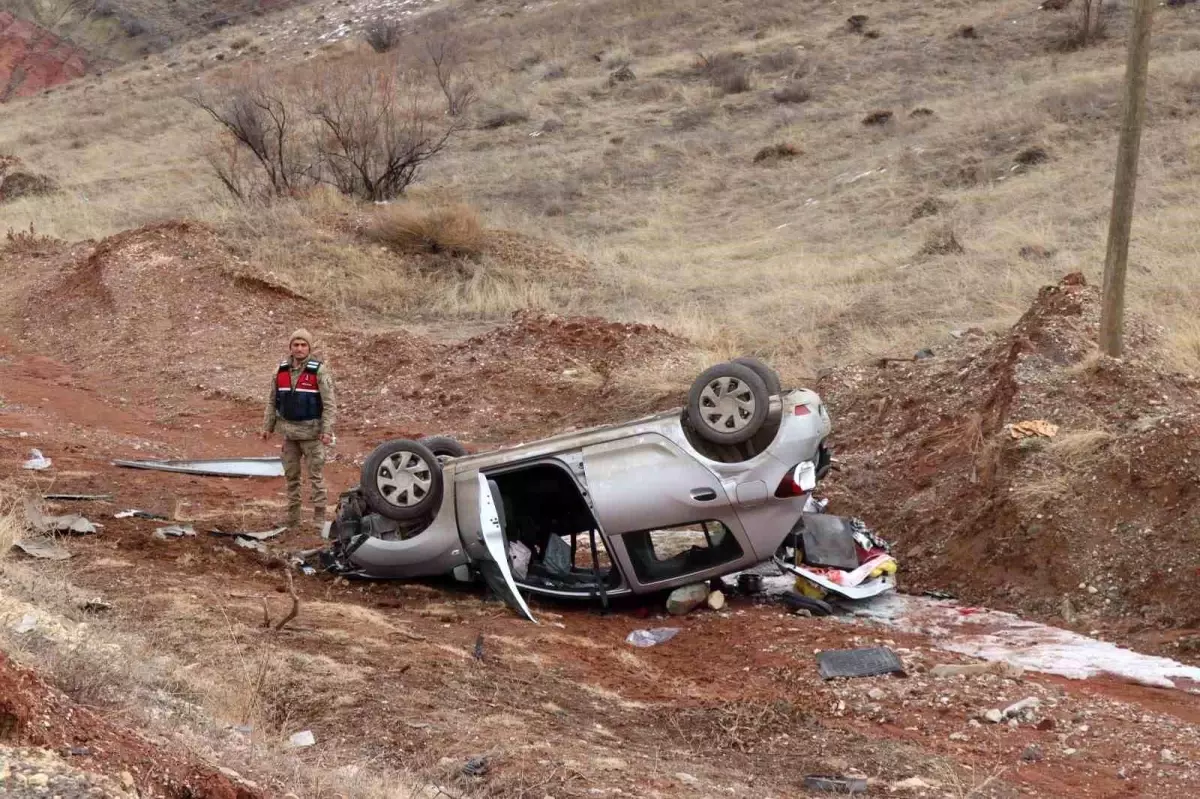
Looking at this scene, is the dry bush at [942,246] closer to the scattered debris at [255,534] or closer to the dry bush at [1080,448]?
the dry bush at [1080,448]

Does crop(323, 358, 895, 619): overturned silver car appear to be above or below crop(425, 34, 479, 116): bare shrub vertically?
below

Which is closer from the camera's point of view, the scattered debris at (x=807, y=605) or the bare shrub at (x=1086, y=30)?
the scattered debris at (x=807, y=605)

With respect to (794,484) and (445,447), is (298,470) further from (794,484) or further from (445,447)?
(794,484)

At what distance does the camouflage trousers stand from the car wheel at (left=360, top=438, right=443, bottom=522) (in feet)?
6.52

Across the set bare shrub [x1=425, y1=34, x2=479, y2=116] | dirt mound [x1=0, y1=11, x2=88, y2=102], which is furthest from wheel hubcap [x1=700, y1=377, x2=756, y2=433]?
dirt mound [x1=0, y1=11, x2=88, y2=102]

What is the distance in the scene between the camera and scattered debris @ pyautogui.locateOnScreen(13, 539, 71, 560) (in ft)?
24.0

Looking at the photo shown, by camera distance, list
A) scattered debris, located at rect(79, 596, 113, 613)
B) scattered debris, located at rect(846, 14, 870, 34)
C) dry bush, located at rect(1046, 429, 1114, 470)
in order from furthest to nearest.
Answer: scattered debris, located at rect(846, 14, 870, 34), dry bush, located at rect(1046, 429, 1114, 470), scattered debris, located at rect(79, 596, 113, 613)

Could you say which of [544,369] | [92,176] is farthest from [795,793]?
[92,176]

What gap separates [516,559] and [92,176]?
91.9 ft

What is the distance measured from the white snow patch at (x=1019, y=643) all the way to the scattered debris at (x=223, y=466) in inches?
227

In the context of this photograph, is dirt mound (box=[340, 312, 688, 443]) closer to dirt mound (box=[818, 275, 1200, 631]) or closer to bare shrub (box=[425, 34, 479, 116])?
dirt mound (box=[818, 275, 1200, 631])

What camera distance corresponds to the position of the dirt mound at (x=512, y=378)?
1348 cm

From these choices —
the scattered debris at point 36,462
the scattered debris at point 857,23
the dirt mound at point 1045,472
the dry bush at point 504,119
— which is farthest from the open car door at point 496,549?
the scattered debris at point 857,23

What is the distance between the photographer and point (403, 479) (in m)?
7.56
